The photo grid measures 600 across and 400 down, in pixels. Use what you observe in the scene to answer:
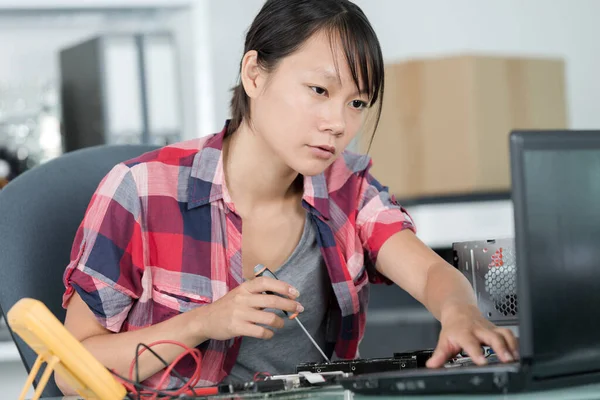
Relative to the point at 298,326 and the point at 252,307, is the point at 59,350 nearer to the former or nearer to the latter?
the point at 252,307

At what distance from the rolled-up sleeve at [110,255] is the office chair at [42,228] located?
0.09 meters

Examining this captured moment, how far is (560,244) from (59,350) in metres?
0.48

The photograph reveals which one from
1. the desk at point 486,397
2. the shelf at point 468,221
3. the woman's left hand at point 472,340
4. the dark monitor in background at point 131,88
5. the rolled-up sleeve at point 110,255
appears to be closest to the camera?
the desk at point 486,397

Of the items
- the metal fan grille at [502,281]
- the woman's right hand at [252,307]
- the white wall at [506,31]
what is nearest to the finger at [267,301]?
the woman's right hand at [252,307]

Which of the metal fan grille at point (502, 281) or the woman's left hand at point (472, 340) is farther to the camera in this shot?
the metal fan grille at point (502, 281)

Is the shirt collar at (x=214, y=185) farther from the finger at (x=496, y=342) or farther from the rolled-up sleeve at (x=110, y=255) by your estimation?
the finger at (x=496, y=342)

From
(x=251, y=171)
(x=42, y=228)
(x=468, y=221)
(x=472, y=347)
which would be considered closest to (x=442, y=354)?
(x=472, y=347)

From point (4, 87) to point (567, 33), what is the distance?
7.90ft

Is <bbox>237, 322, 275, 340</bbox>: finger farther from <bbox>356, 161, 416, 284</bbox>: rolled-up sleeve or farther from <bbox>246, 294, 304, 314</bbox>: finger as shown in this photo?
<bbox>356, 161, 416, 284</bbox>: rolled-up sleeve

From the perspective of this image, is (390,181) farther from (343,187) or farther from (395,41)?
(343,187)

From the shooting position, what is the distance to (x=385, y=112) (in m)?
3.43

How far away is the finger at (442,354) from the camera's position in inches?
38.1

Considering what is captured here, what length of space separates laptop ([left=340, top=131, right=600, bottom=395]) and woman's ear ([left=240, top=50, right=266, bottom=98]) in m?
0.59

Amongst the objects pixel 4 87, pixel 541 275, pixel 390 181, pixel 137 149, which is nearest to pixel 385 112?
pixel 390 181
